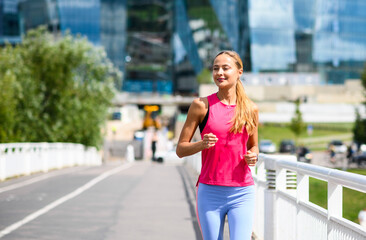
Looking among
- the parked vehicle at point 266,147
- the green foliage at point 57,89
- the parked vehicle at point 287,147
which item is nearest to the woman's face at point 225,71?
the green foliage at point 57,89

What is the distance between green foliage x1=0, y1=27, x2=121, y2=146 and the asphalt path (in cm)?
2426

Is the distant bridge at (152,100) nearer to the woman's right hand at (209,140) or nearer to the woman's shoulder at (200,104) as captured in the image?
the woman's shoulder at (200,104)

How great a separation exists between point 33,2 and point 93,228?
498ft

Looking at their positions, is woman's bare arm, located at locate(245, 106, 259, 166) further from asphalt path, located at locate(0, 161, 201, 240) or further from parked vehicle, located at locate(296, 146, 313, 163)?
parked vehicle, located at locate(296, 146, 313, 163)

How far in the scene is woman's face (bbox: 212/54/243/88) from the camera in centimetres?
472

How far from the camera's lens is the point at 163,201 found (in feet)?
49.3

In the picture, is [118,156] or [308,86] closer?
[118,156]

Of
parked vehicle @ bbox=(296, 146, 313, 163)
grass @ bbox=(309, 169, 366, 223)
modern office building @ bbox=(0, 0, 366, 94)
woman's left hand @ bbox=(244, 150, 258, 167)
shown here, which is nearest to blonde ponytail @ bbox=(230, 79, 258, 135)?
woman's left hand @ bbox=(244, 150, 258, 167)

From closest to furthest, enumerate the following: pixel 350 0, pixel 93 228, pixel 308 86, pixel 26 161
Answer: pixel 93 228 < pixel 26 161 < pixel 308 86 < pixel 350 0

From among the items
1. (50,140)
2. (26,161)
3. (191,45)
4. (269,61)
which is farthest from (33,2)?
(26,161)

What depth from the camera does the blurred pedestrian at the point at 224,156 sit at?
4.66m

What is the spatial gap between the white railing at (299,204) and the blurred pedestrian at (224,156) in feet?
2.34

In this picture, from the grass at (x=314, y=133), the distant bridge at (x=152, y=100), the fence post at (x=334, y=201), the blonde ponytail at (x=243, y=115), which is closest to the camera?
the blonde ponytail at (x=243, y=115)

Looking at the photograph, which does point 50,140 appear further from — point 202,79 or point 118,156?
point 202,79
